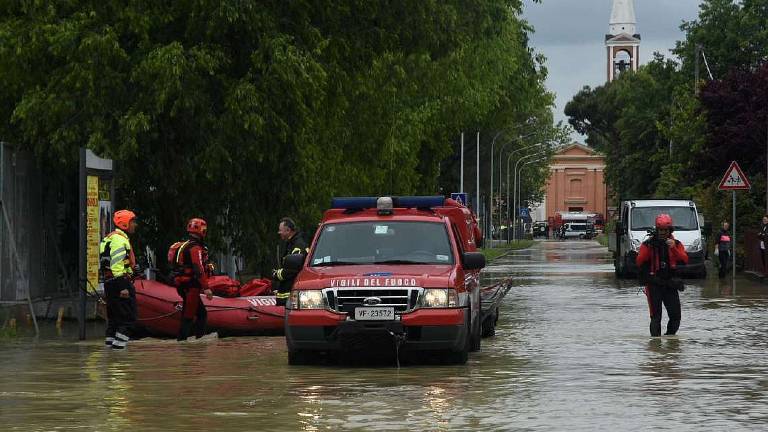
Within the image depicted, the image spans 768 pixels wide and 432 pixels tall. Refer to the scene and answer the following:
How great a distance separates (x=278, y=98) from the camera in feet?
88.0

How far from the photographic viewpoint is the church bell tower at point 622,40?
185m

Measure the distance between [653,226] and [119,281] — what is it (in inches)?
1073

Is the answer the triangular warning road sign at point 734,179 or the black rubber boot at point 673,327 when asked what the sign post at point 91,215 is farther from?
the triangular warning road sign at point 734,179

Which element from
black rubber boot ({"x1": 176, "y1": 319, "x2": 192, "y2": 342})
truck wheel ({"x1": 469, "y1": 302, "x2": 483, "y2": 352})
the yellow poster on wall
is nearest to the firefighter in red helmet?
black rubber boot ({"x1": 176, "y1": 319, "x2": 192, "y2": 342})

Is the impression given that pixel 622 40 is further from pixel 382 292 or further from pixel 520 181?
pixel 382 292

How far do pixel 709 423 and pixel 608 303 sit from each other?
2065 centimetres

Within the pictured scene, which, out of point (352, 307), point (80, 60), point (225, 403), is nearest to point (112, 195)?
point (80, 60)

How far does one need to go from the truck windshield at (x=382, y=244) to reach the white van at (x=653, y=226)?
27.4 meters

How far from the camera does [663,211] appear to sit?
1849 inches

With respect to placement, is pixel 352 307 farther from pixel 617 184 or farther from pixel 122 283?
pixel 617 184

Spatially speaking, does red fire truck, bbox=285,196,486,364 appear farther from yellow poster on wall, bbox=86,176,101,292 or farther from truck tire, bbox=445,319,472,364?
yellow poster on wall, bbox=86,176,101,292

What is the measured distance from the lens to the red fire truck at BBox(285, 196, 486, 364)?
1738cm

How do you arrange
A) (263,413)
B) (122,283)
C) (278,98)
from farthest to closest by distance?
(278,98) → (122,283) → (263,413)

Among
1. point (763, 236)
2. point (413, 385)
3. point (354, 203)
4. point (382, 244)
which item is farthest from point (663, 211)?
point (413, 385)
